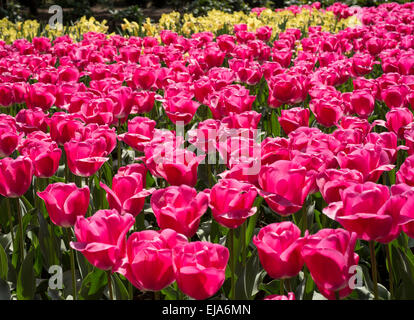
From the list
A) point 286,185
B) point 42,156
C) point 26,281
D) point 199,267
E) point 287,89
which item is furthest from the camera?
point 287,89

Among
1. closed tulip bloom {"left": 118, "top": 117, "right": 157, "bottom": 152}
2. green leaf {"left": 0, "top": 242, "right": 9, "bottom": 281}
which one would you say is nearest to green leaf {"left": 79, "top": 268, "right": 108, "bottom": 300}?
green leaf {"left": 0, "top": 242, "right": 9, "bottom": 281}

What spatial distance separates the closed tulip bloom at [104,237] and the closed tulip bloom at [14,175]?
23.0 inches

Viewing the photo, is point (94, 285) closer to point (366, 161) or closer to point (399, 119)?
point (366, 161)

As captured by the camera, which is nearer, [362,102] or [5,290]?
[5,290]

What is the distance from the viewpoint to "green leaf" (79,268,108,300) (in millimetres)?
1705

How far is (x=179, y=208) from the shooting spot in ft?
4.71

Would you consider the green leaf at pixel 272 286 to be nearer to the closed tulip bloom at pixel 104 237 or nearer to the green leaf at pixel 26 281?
the closed tulip bloom at pixel 104 237

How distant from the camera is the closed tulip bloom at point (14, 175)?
1807 mm

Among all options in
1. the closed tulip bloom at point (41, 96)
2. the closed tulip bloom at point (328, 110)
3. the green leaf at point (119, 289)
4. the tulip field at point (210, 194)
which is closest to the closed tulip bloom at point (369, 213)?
the tulip field at point (210, 194)

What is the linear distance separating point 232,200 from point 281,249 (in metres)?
0.23

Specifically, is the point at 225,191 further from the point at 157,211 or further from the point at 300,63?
the point at 300,63

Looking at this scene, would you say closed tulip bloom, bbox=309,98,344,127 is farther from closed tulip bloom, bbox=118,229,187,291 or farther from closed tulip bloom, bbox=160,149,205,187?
closed tulip bloom, bbox=118,229,187,291

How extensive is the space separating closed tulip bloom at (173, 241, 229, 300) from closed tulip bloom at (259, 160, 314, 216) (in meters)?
0.35

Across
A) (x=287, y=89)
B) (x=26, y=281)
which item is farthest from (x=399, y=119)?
(x=26, y=281)
